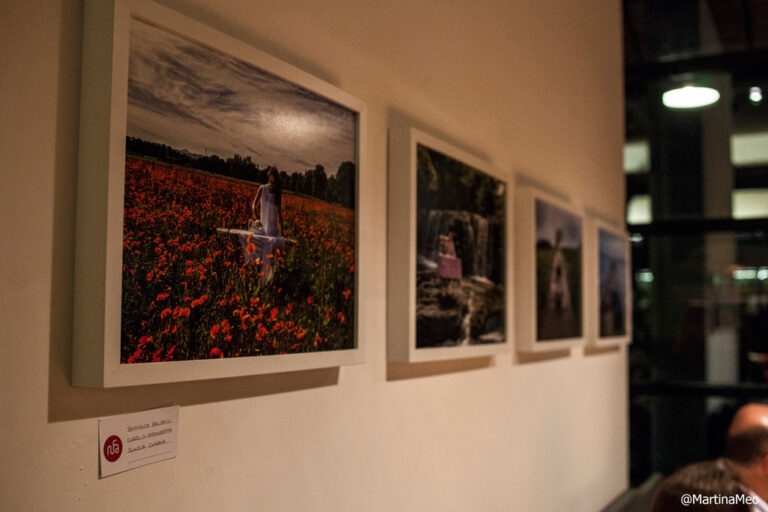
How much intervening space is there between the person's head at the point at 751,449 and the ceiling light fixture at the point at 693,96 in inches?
116

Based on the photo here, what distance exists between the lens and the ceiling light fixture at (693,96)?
602 cm

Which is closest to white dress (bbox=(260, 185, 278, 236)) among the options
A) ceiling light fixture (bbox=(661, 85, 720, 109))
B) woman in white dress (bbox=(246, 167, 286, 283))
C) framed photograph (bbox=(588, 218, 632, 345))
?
woman in white dress (bbox=(246, 167, 286, 283))

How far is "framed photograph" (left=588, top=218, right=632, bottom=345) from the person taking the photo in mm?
4559

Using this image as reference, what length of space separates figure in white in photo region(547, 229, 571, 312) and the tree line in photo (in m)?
1.88

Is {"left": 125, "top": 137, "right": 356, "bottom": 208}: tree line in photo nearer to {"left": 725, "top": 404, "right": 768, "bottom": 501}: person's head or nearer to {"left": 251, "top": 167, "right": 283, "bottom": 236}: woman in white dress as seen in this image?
{"left": 251, "top": 167, "right": 283, "bottom": 236}: woman in white dress

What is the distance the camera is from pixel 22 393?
52.0 inches

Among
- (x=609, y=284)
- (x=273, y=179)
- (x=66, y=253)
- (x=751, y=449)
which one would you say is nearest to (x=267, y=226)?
(x=273, y=179)

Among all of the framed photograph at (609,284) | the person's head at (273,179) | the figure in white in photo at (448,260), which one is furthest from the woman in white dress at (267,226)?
the framed photograph at (609,284)

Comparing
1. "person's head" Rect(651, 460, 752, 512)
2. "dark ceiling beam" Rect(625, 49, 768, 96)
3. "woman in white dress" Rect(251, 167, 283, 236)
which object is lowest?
"person's head" Rect(651, 460, 752, 512)

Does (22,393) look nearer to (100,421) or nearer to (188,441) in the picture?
(100,421)

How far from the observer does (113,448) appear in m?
1.48

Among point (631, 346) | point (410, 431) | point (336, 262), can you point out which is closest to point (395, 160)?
point (336, 262)

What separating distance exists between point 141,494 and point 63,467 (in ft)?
0.67

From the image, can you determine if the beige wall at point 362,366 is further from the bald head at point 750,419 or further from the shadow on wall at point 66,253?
the bald head at point 750,419
